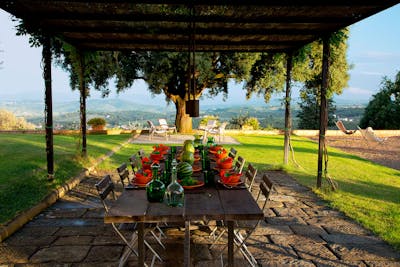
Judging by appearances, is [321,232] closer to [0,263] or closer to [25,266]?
[25,266]

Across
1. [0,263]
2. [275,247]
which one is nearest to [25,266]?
[0,263]

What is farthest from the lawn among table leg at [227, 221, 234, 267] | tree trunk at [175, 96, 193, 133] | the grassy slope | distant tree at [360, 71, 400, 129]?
distant tree at [360, 71, 400, 129]

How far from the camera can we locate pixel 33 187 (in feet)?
16.3

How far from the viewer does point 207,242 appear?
11.0ft

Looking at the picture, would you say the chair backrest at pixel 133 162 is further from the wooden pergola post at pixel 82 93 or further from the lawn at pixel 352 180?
the wooden pergola post at pixel 82 93

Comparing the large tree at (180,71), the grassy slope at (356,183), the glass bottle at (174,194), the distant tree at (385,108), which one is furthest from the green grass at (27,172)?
the distant tree at (385,108)

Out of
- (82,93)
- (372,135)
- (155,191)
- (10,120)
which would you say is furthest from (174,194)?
(10,120)

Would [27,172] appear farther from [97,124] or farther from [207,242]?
[97,124]

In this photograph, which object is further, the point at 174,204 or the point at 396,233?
the point at 396,233

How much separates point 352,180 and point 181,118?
361 inches

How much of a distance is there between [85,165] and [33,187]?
1844 millimetres

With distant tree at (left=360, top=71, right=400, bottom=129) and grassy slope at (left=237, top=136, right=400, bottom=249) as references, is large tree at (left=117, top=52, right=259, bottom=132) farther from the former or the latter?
distant tree at (left=360, top=71, right=400, bottom=129)

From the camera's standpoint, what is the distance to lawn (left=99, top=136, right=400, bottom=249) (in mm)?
4105

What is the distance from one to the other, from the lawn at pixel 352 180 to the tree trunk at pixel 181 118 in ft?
13.1
